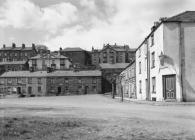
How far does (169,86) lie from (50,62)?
82.5 metres

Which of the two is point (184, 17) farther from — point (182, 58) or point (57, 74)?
point (57, 74)

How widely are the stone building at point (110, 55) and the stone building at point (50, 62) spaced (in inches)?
875

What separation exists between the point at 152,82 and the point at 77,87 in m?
52.2

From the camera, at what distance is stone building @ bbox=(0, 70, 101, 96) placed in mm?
80125

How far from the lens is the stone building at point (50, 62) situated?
103m

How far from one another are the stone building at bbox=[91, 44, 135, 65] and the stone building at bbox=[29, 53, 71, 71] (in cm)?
2223

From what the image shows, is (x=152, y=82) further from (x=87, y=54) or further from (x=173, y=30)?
(x=87, y=54)

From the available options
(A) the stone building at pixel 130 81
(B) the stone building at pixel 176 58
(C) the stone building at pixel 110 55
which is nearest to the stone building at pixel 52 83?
(A) the stone building at pixel 130 81

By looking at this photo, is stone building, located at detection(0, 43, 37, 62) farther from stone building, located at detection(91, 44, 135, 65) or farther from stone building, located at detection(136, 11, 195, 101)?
stone building, located at detection(136, 11, 195, 101)

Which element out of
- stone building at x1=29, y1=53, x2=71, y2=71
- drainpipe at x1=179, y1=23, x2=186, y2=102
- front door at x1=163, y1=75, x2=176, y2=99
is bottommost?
front door at x1=163, y1=75, x2=176, y2=99

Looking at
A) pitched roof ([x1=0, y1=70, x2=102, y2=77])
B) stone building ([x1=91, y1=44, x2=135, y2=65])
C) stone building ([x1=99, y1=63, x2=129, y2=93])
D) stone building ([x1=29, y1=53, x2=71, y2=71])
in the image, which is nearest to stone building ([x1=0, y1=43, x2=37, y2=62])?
stone building ([x1=29, y1=53, x2=71, y2=71])

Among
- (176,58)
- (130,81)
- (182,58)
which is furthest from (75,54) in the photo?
(182,58)

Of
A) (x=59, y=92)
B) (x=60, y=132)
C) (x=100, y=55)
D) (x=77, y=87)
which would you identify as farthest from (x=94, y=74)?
(x=60, y=132)

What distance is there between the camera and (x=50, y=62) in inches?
4099
